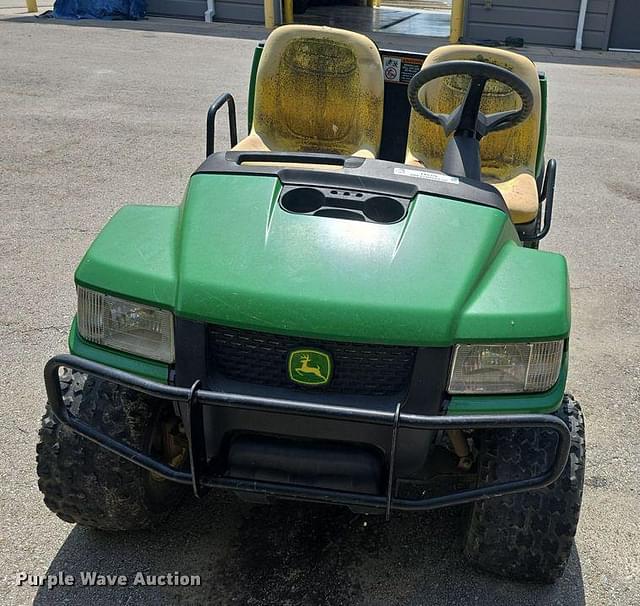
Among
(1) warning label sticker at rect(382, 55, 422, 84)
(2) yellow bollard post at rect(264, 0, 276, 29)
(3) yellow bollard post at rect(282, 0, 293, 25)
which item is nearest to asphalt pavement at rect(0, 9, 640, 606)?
(1) warning label sticker at rect(382, 55, 422, 84)

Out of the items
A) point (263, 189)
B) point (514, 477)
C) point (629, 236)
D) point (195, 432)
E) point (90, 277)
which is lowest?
point (629, 236)

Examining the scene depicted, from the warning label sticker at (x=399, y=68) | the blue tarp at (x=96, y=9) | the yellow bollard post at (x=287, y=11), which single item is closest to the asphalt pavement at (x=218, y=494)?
the warning label sticker at (x=399, y=68)

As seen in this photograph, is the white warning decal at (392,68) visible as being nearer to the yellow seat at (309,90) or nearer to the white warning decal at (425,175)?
the yellow seat at (309,90)

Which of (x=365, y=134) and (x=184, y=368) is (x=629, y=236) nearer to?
(x=365, y=134)

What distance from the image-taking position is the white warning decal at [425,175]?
216 centimetres

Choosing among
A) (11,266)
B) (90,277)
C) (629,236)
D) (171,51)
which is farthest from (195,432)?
(171,51)

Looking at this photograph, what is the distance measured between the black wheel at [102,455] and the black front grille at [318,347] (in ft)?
1.12

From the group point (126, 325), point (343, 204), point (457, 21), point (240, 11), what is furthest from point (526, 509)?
point (240, 11)

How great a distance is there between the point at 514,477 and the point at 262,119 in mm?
2313

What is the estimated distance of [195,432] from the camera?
1707 mm

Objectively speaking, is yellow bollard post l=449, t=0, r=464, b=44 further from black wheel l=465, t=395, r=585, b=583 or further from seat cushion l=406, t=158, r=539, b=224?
Result: black wheel l=465, t=395, r=585, b=583

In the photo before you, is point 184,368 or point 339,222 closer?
point 184,368

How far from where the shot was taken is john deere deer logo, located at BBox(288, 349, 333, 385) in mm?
1716

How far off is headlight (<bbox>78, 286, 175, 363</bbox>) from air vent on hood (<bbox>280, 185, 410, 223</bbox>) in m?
0.47
